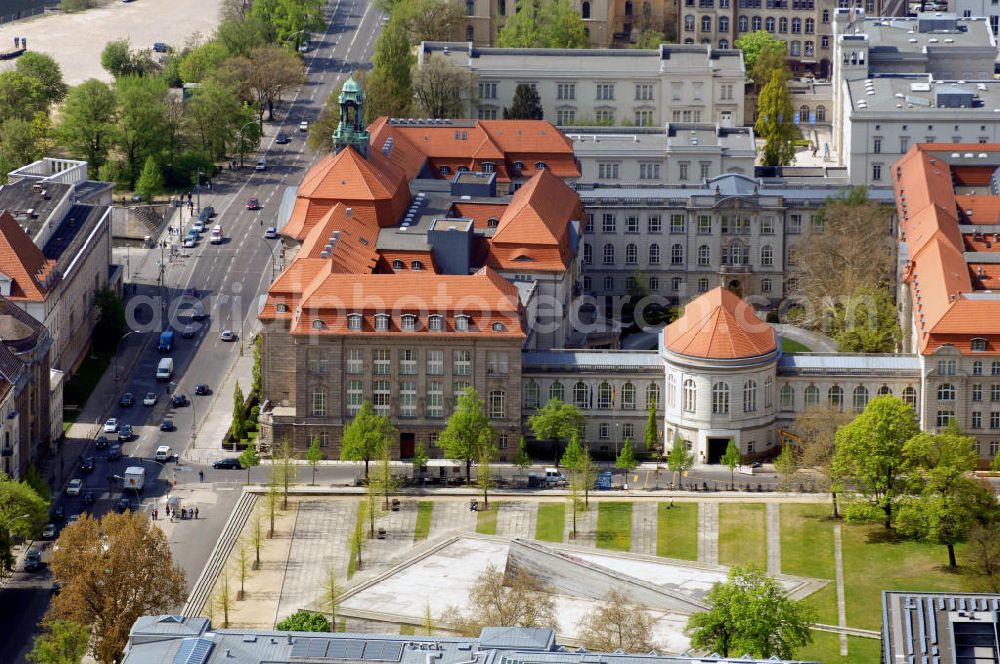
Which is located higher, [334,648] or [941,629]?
[941,629]

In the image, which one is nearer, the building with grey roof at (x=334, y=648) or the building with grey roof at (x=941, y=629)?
the building with grey roof at (x=941, y=629)

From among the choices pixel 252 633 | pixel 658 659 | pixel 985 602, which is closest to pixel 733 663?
pixel 658 659

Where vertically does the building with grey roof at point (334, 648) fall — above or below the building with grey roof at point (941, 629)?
below

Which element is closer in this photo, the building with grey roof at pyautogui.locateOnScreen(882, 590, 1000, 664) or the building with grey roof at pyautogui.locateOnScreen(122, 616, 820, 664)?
the building with grey roof at pyautogui.locateOnScreen(882, 590, 1000, 664)

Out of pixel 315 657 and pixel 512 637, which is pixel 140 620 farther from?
pixel 512 637

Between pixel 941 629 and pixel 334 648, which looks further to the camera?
pixel 334 648
